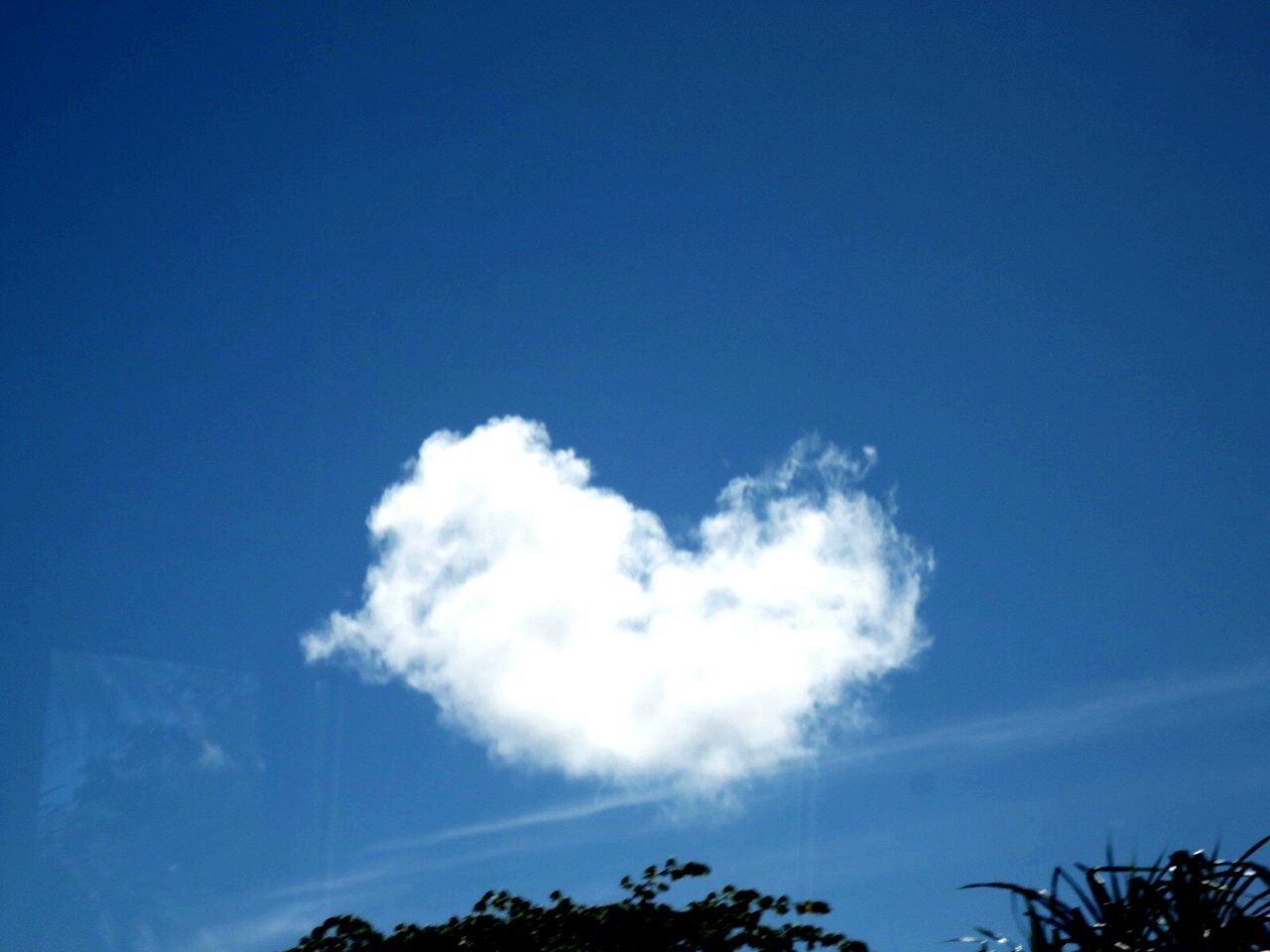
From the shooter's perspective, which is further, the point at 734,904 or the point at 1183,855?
the point at 734,904

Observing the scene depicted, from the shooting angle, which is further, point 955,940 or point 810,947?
point 810,947

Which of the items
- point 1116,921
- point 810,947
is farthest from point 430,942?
point 1116,921

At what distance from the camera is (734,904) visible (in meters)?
21.6

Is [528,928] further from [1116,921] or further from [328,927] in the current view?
[1116,921]

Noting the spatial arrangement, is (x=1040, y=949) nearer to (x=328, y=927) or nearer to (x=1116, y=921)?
(x=1116, y=921)

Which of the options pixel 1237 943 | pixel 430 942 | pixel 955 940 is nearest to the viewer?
pixel 1237 943

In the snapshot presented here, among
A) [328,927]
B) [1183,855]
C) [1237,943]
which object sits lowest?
[1237,943]

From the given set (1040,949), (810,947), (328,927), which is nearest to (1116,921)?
(1040,949)

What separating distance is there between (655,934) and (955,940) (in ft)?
31.6

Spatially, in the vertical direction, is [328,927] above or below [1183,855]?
above

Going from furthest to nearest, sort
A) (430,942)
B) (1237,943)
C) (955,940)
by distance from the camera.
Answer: (430,942) → (955,940) → (1237,943)

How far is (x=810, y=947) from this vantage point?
2117 cm

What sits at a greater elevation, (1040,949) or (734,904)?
(734,904)

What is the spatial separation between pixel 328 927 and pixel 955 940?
1343 cm
